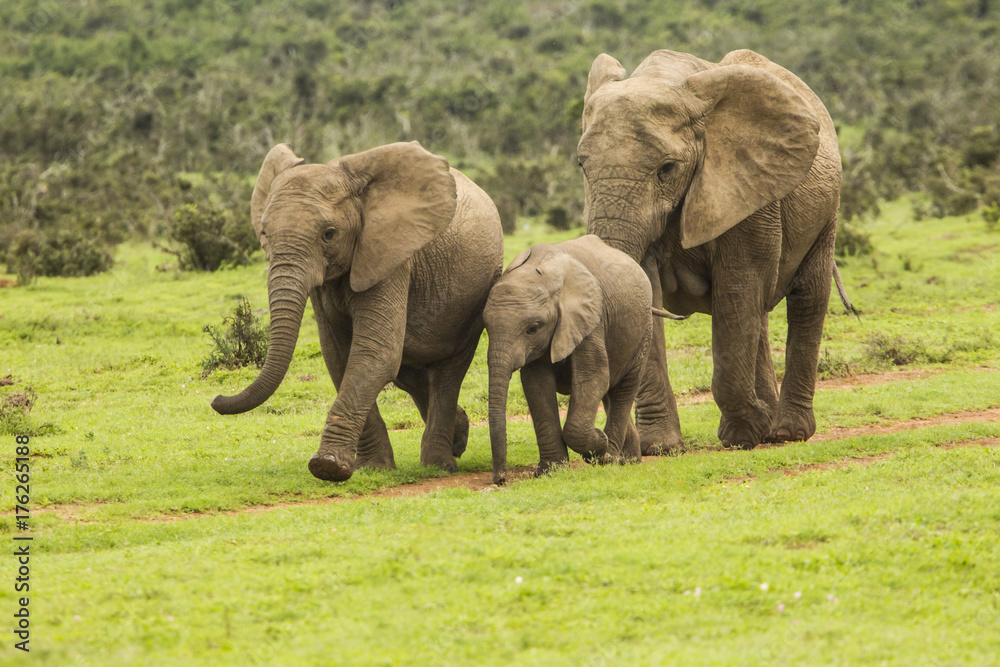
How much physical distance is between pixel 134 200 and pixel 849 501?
2793 cm

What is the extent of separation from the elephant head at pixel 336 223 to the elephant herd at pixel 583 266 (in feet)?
0.04

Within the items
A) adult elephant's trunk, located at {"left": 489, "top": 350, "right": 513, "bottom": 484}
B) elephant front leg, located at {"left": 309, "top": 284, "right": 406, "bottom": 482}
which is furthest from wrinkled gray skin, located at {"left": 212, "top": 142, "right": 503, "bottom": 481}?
adult elephant's trunk, located at {"left": 489, "top": 350, "right": 513, "bottom": 484}

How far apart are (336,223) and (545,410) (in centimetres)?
199

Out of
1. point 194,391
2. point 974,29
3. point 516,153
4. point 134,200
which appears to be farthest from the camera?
point 974,29

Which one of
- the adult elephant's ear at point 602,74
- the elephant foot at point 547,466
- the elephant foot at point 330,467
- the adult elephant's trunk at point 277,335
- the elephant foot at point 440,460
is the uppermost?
the adult elephant's ear at point 602,74

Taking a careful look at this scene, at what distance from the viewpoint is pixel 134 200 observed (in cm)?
3225

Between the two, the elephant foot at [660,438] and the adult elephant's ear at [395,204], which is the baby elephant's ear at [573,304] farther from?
the elephant foot at [660,438]

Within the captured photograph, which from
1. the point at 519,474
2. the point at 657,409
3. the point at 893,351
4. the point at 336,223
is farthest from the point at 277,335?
the point at 893,351

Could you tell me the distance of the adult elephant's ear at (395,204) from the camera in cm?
859

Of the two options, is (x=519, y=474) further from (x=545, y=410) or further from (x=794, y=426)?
(x=794, y=426)

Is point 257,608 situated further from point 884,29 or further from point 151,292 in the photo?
point 884,29

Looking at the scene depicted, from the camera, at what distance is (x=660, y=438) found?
402 inches

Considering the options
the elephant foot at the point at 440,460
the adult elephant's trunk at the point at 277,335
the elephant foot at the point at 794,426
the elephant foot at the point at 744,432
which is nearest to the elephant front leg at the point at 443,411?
the elephant foot at the point at 440,460

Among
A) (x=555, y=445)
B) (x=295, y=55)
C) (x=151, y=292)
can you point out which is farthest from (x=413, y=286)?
(x=295, y=55)
